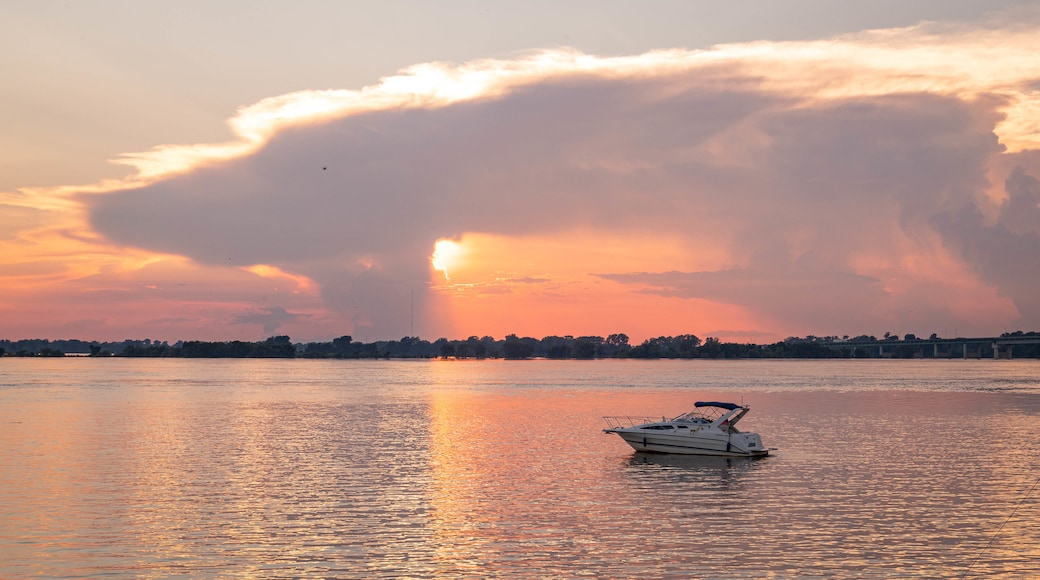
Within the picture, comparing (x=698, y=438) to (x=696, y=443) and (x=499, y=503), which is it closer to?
(x=696, y=443)

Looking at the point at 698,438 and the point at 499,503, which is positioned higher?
the point at 698,438

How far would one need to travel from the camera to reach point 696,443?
82.2 metres

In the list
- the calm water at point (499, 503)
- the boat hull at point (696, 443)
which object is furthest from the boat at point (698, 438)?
the calm water at point (499, 503)

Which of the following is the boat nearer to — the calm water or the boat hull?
the boat hull

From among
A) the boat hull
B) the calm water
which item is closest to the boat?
the boat hull

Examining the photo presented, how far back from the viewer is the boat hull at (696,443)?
81.0m

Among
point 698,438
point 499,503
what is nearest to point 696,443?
point 698,438

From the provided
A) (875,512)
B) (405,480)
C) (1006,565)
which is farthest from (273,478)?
(1006,565)

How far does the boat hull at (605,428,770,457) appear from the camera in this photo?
3189 inches

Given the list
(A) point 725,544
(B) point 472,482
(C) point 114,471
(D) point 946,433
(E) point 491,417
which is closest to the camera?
(A) point 725,544

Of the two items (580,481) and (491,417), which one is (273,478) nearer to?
(580,481)

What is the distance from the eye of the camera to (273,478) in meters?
66.1

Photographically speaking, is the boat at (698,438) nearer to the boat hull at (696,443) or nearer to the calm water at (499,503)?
the boat hull at (696,443)

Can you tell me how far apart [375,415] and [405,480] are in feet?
235
